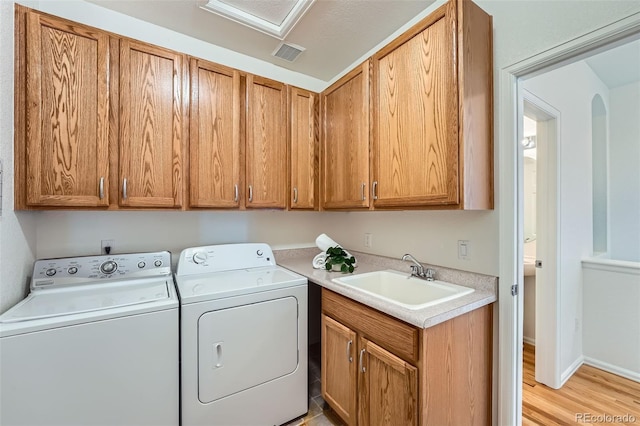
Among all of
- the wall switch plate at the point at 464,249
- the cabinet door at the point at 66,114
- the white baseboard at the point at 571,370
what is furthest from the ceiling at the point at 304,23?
the white baseboard at the point at 571,370

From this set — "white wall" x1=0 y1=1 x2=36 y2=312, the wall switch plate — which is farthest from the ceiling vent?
the wall switch plate

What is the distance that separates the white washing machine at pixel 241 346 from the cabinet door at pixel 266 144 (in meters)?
0.62

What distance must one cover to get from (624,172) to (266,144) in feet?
11.5

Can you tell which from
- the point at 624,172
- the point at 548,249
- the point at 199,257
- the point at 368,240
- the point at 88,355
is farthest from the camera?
the point at 624,172

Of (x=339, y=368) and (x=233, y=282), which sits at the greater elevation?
(x=233, y=282)

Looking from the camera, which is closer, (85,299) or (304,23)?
(85,299)

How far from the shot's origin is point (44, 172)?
1330 millimetres

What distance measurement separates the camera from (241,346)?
145cm

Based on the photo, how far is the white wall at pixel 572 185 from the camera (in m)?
1.96

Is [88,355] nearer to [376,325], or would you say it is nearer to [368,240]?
[376,325]

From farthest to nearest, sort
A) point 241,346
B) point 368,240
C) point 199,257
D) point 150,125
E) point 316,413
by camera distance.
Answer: point 368,240
point 199,257
point 316,413
point 150,125
point 241,346

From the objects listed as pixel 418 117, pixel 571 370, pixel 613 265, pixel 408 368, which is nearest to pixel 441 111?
pixel 418 117

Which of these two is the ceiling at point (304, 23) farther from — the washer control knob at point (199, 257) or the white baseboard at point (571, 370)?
the white baseboard at point (571, 370)

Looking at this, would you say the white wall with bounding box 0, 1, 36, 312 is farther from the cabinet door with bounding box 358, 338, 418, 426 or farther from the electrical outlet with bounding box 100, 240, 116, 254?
the cabinet door with bounding box 358, 338, 418, 426
